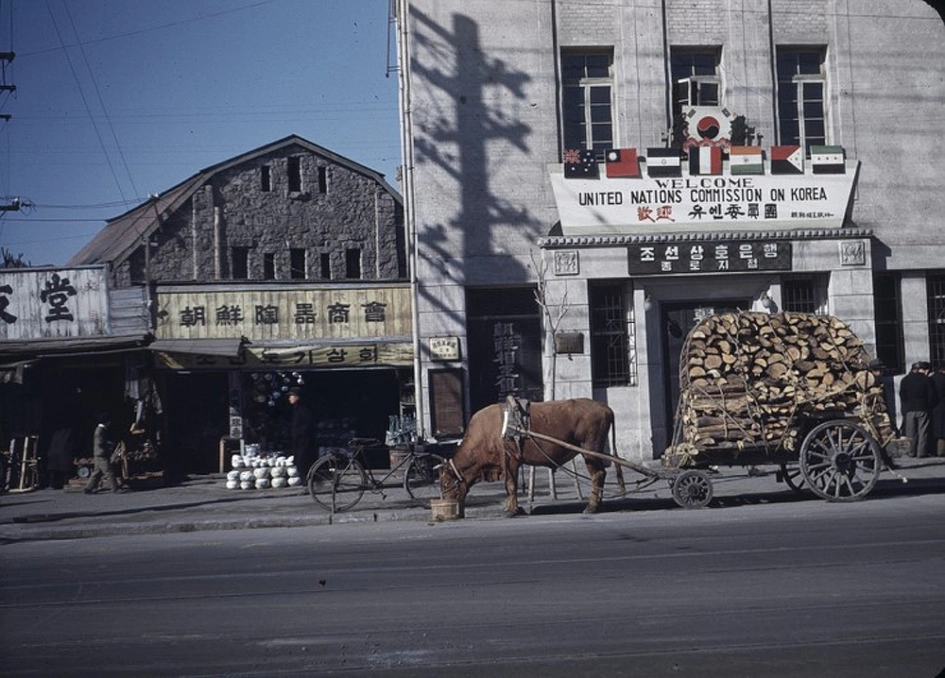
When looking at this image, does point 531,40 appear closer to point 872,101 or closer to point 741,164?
point 741,164

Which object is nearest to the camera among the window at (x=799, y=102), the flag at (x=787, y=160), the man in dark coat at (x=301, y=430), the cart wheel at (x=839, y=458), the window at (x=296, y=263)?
the cart wheel at (x=839, y=458)

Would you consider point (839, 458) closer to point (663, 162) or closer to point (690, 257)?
point (690, 257)

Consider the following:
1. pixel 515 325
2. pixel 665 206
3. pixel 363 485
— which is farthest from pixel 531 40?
pixel 363 485

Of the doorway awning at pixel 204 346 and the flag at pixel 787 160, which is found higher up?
the flag at pixel 787 160

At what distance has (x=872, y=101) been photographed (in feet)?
71.7

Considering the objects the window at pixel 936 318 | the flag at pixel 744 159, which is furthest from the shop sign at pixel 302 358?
the window at pixel 936 318

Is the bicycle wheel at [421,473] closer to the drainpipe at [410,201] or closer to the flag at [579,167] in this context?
the drainpipe at [410,201]

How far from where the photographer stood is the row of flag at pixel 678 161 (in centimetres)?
2114

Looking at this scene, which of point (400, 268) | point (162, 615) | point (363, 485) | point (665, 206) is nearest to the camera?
point (162, 615)

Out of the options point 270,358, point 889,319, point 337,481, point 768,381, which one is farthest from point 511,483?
point 889,319

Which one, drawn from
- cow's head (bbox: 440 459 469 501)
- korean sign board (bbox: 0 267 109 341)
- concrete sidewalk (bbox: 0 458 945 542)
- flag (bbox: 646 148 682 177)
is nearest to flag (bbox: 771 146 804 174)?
flag (bbox: 646 148 682 177)

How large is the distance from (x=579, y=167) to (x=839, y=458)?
8.62 m

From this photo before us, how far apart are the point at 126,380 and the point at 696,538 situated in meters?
13.6

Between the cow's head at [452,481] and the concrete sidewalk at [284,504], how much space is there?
0.59 metres
